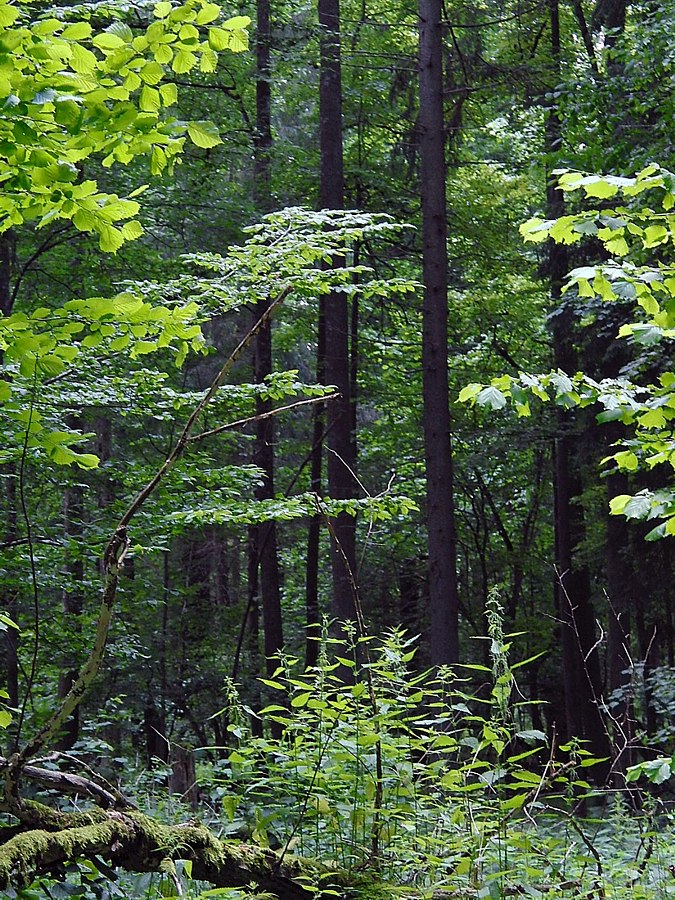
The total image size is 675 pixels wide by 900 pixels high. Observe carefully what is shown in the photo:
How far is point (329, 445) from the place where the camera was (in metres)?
13.9

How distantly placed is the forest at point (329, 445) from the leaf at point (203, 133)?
2 centimetres

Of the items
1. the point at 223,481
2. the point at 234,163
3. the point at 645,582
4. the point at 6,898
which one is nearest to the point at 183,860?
the point at 6,898

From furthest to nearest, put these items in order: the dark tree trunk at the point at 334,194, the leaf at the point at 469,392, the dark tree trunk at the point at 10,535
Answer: the dark tree trunk at the point at 334,194, the dark tree trunk at the point at 10,535, the leaf at the point at 469,392

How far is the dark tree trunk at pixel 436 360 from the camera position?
10.7 m

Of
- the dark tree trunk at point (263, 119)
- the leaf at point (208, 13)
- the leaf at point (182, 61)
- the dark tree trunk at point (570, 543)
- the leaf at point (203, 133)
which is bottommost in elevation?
the dark tree trunk at point (570, 543)

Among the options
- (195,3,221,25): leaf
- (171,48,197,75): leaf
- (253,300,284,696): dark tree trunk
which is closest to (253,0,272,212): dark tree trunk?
(253,300,284,696): dark tree trunk

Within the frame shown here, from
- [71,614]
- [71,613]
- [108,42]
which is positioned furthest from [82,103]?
[71,613]

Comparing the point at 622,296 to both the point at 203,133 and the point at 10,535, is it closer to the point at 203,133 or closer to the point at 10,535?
the point at 203,133

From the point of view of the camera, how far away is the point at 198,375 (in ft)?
54.0

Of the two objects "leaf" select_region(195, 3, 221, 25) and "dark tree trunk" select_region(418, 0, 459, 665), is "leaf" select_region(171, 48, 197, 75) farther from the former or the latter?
"dark tree trunk" select_region(418, 0, 459, 665)

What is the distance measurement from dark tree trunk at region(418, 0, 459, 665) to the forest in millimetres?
47

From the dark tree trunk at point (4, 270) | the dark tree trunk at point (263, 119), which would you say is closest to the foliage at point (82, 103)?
the dark tree trunk at point (4, 270)

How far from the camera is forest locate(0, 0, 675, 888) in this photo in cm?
331

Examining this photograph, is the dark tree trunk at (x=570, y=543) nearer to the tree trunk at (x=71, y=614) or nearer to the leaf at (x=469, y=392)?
the tree trunk at (x=71, y=614)
